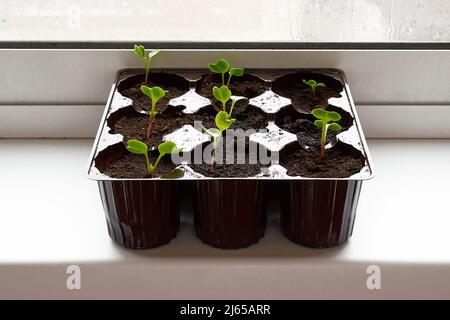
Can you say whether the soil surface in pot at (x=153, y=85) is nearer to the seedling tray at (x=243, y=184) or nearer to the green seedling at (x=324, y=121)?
the seedling tray at (x=243, y=184)

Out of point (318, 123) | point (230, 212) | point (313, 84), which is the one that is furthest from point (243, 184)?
point (313, 84)

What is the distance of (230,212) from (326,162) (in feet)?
0.48

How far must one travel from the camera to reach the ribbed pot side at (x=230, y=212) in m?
0.87

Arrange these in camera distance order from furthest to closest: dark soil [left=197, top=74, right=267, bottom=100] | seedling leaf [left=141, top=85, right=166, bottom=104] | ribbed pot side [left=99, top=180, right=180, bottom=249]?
dark soil [left=197, top=74, right=267, bottom=100], seedling leaf [left=141, top=85, right=166, bottom=104], ribbed pot side [left=99, top=180, right=180, bottom=249]

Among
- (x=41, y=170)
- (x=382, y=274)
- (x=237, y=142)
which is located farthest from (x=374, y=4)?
(x=41, y=170)

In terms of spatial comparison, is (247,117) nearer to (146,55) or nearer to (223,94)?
(223,94)

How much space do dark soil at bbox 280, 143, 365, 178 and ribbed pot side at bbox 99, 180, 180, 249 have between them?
156 millimetres

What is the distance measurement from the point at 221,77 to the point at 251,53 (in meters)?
0.06

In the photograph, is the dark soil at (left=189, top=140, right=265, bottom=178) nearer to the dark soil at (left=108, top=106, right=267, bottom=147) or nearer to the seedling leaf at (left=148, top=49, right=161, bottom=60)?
the dark soil at (left=108, top=106, right=267, bottom=147)

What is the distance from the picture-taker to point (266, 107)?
104 cm

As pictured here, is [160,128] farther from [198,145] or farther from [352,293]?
[352,293]

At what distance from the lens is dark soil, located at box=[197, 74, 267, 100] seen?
1076 mm

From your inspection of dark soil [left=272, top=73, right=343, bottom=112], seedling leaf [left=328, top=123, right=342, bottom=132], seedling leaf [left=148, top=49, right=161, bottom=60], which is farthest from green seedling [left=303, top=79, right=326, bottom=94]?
seedling leaf [left=148, top=49, right=161, bottom=60]

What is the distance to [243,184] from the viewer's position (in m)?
0.87
